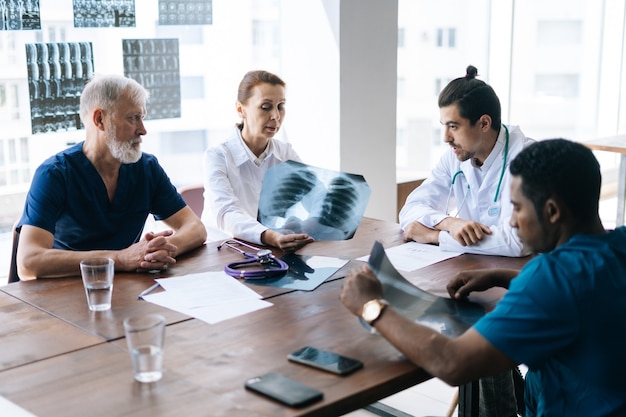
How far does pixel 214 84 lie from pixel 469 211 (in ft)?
5.80

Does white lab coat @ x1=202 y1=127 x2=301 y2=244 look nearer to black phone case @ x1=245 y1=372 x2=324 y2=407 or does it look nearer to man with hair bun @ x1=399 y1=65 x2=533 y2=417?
man with hair bun @ x1=399 y1=65 x2=533 y2=417

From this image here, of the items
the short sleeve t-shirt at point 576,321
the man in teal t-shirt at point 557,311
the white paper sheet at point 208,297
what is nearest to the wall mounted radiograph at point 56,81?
the white paper sheet at point 208,297

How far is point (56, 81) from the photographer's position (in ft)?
11.3

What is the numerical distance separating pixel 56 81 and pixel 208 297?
1811 mm

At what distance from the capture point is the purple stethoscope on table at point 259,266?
224 centimetres

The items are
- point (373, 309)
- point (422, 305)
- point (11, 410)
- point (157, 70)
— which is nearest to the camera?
point (11, 410)

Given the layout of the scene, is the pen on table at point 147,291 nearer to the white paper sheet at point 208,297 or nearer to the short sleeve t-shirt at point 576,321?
the white paper sheet at point 208,297

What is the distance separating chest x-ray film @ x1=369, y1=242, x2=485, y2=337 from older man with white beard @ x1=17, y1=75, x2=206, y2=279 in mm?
765

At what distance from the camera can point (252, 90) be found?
3.22 metres

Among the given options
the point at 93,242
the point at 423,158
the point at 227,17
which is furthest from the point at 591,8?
the point at 93,242

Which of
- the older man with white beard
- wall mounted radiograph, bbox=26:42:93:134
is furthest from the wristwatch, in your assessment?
wall mounted radiograph, bbox=26:42:93:134

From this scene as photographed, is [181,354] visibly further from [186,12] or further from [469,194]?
[186,12]

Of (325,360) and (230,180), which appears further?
(230,180)

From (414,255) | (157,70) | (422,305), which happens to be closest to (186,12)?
(157,70)
